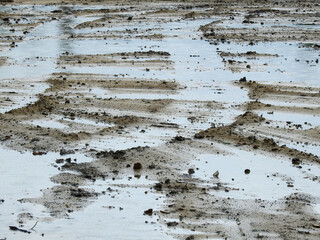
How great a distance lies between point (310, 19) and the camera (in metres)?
28.9

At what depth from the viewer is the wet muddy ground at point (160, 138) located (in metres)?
8.43

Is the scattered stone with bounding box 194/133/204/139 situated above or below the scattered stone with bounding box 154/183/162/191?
below

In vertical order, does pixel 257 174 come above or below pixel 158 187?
below

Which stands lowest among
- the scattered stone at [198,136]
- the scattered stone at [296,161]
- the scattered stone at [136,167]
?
the scattered stone at [296,161]

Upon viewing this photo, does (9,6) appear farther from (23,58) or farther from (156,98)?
(156,98)

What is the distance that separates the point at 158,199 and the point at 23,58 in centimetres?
1131

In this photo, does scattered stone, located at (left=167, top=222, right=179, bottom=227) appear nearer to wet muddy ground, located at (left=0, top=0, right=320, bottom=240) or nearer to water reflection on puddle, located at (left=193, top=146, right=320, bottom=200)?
wet muddy ground, located at (left=0, top=0, right=320, bottom=240)

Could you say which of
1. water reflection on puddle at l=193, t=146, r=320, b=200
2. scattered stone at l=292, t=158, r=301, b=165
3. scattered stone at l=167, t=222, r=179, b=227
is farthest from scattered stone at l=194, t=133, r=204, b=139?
scattered stone at l=167, t=222, r=179, b=227

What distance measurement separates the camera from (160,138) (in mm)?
11578

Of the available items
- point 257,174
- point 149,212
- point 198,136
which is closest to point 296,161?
point 257,174

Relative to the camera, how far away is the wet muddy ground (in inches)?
332

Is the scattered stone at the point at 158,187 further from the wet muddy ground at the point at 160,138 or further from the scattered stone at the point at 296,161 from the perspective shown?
the scattered stone at the point at 296,161

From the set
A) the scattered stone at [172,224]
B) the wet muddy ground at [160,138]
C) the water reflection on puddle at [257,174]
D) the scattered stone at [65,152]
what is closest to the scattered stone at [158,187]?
the wet muddy ground at [160,138]

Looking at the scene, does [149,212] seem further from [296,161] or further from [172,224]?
[296,161]
